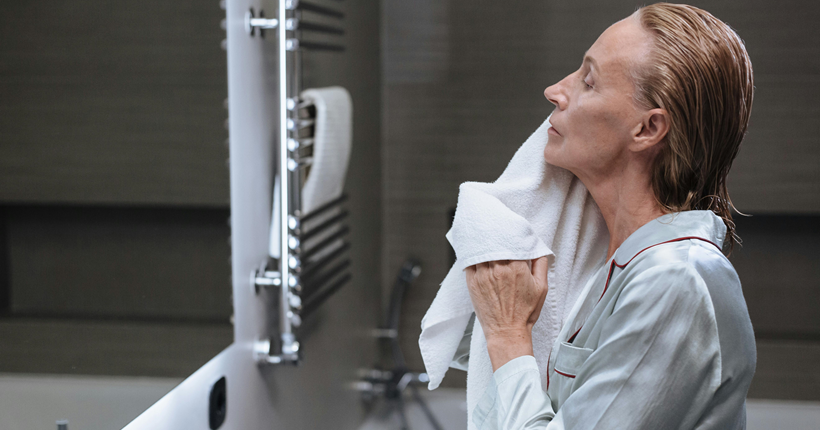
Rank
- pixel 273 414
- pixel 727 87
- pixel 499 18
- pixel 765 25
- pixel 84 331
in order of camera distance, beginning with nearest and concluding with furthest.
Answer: pixel 727 87 → pixel 84 331 → pixel 273 414 → pixel 765 25 → pixel 499 18

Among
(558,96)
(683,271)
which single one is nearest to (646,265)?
(683,271)

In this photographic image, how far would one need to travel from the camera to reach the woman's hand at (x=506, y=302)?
3.17ft

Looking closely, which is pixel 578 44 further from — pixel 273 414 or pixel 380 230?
pixel 273 414

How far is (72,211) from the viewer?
0.96m

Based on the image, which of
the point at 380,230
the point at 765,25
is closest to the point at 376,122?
the point at 380,230

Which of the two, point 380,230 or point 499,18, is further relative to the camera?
point 380,230

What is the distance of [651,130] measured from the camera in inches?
36.2

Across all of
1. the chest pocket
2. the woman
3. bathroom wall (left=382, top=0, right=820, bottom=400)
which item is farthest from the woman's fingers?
bathroom wall (left=382, top=0, right=820, bottom=400)

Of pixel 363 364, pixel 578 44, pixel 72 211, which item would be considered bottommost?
pixel 363 364

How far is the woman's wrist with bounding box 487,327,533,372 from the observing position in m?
0.95

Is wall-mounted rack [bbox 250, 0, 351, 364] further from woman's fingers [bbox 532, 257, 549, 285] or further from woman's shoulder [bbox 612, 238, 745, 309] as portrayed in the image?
woman's shoulder [bbox 612, 238, 745, 309]

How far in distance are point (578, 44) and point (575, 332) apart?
6.68 ft

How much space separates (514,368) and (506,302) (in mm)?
101

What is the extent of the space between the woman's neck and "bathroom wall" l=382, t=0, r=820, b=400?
1.79 m
